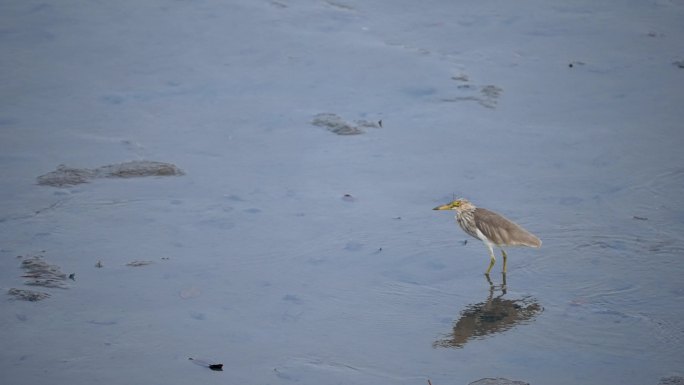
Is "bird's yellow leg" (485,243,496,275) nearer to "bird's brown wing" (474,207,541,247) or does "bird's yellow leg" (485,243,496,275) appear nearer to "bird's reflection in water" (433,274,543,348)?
"bird's brown wing" (474,207,541,247)

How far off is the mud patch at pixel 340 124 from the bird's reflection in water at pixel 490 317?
2.68m

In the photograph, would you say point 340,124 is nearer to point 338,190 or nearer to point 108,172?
point 338,190

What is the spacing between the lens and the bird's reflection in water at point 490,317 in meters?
6.42

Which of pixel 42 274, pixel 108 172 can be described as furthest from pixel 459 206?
pixel 42 274

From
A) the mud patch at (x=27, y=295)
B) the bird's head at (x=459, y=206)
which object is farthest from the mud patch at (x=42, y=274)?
the bird's head at (x=459, y=206)

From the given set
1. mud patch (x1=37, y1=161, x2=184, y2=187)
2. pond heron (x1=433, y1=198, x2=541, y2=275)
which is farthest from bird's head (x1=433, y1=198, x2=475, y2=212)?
mud patch (x1=37, y1=161, x2=184, y2=187)

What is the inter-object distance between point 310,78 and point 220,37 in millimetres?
1453

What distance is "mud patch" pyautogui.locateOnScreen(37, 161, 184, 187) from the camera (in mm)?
8234

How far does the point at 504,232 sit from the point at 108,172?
11.5ft

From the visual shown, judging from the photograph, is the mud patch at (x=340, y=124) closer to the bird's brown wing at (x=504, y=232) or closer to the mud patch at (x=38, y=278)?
the bird's brown wing at (x=504, y=232)

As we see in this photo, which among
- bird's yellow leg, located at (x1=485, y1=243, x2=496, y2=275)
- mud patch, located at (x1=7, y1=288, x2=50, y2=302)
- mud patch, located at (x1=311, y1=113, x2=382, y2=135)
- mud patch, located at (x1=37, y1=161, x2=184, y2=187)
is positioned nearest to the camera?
mud patch, located at (x1=7, y1=288, x2=50, y2=302)

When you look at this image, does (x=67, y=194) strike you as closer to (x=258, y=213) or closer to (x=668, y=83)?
(x=258, y=213)

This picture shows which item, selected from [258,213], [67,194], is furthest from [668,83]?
[67,194]

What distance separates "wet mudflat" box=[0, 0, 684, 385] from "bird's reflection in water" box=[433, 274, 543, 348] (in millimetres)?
18
